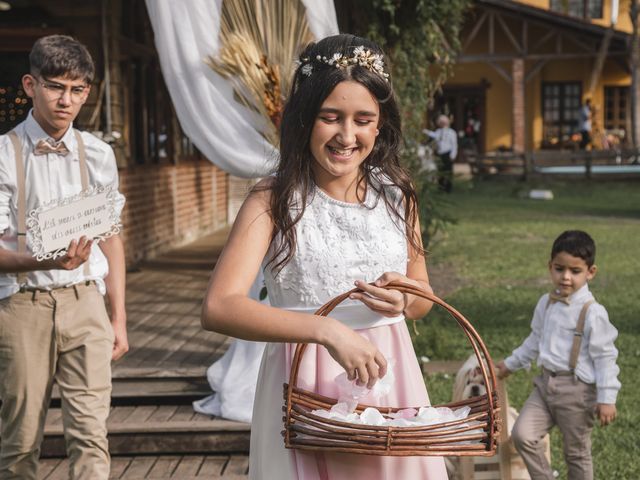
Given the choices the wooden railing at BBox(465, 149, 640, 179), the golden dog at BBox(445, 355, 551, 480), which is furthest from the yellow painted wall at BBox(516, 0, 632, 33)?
the golden dog at BBox(445, 355, 551, 480)

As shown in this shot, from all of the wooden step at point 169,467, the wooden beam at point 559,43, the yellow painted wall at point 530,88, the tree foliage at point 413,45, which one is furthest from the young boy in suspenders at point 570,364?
the yellow painted wall at point 530,88

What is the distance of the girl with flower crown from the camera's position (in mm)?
2432

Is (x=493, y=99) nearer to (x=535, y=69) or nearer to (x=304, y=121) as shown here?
(x=535, y=69)

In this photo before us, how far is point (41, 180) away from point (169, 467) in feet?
6.91

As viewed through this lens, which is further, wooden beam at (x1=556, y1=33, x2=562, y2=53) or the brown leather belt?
wooden beam at (x1=556, y1=33, x2=562, y2=53)

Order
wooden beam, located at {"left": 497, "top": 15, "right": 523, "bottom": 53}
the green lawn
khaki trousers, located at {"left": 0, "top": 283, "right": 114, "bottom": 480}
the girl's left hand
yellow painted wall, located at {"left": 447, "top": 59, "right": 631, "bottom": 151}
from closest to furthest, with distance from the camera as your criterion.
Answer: the girl's left hand < khaki trousers, located at {"left": 0, "top": 283, "right": 114, "bottom": 480} < the green lawn < wooden beam, located at {"left": 497, "top": 15, "right": 523, "bottom": 53} < yellow painted wall, located at {"left": 447, "top": 59, "right": 631, "bottom": 151}

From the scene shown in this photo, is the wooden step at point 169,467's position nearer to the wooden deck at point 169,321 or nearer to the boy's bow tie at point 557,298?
the wooden deck at point 169,321

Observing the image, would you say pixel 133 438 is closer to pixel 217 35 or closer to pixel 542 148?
pixel 217 35

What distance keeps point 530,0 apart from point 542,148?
6816 millimetres

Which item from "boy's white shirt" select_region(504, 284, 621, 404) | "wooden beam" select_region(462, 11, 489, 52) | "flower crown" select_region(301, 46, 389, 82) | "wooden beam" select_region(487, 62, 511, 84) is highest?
"wooden beam" select_region(462, 11, 489, 52)

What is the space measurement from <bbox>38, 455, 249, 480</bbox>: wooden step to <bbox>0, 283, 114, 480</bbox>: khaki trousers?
1330 millimetres

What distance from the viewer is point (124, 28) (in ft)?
33.5

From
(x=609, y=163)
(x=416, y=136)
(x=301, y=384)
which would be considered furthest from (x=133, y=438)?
(x=609, y=163)

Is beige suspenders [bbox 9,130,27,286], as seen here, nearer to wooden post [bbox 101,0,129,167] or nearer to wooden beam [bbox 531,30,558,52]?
wooden post [bbox 101,0,129,167]
